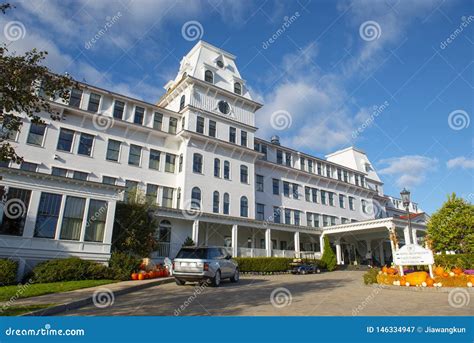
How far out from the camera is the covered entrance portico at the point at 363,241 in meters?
34.1

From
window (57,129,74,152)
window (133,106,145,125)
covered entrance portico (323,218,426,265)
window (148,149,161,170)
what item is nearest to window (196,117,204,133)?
window (148,149,161,170)

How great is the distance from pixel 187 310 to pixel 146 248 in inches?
474

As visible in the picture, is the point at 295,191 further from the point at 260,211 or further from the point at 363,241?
the point at 363,241

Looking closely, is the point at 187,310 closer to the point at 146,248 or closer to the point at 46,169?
the point at 146,248

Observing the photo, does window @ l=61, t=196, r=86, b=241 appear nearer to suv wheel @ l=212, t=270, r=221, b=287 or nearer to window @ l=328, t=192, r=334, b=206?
suv wheel @ l=212, t=270, r=221, b=287

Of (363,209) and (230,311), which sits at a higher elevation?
(363,209)

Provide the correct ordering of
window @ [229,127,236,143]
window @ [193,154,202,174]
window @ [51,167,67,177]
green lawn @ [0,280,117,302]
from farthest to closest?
window @ [229,127,236,143] < window @ [193,154,202,174] < window @ [51,167,67,177] < green lawn @ [0,280,117,302]

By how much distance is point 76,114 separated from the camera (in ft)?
78.3

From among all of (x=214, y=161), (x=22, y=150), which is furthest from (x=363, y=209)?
(x=22, y=150)

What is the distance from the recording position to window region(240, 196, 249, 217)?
96.7 ft

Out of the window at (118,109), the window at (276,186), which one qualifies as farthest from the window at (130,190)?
the window at (276,186)

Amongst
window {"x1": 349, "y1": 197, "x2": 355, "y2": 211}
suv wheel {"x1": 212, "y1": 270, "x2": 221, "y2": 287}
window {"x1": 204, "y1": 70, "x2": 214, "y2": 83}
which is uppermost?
window {"x1": 204, "y1": 70, "x2": 214, "y2": 83}

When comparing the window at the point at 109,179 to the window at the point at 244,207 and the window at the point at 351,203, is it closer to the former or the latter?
the window at the point at 244,207

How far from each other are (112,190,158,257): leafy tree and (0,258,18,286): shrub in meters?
5.29
